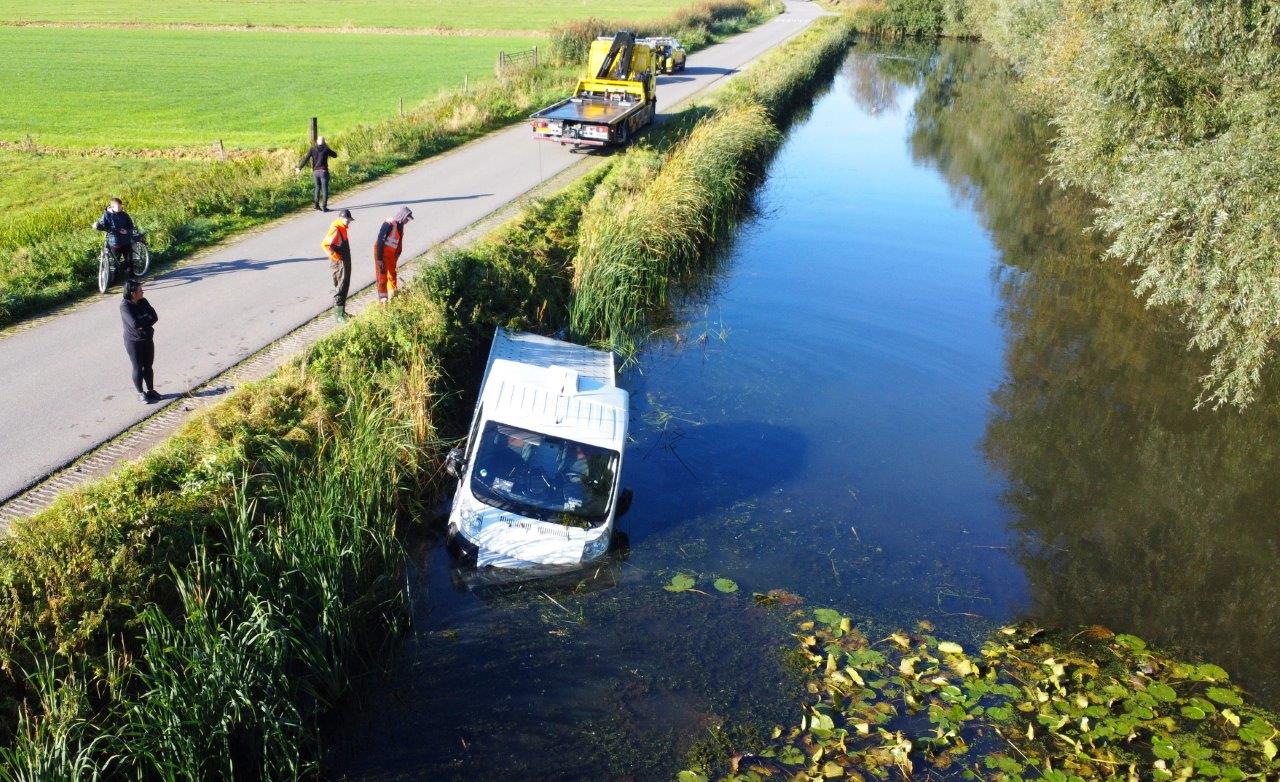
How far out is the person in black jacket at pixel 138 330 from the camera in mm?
11453

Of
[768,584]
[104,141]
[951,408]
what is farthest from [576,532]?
[104,141]

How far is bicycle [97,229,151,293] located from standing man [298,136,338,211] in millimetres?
4386

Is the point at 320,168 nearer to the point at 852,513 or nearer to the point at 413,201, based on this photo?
the point at 413,201

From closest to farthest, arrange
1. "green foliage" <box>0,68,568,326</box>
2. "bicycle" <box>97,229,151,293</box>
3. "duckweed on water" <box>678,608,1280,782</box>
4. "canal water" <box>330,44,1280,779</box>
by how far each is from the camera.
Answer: "duckweed on water" <box>678,608,1280,782</box> < "canal water" <box>330,44,1280,779</box> < "bicycle" <box>97,229,151,293</box> < "green foliage" <box>0,68,568,326</box>

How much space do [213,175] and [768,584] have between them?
17009 millimetres

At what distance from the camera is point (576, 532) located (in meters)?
10.8

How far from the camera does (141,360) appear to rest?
11594mm

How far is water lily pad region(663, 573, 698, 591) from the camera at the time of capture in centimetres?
1116

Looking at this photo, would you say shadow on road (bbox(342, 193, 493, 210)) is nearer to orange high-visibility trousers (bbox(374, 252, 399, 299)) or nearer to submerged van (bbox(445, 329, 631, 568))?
orange high-visibility trousers (bbox(374, 252, 399, 299))

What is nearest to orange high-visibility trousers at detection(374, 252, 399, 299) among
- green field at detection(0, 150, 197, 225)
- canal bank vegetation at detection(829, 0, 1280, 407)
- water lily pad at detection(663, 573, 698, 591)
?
water lily pad at detection(663, 573, 698, 591)

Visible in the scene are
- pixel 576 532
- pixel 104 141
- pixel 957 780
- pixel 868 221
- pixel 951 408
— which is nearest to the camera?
pixel 957 780

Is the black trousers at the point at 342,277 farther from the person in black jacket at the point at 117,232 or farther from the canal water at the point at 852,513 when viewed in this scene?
the canal water at the point at 852,513

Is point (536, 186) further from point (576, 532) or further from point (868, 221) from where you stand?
point (576, 532)

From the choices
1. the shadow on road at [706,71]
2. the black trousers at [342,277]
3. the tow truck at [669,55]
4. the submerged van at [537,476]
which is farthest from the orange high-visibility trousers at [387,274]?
the shadow on road at [706,71]
